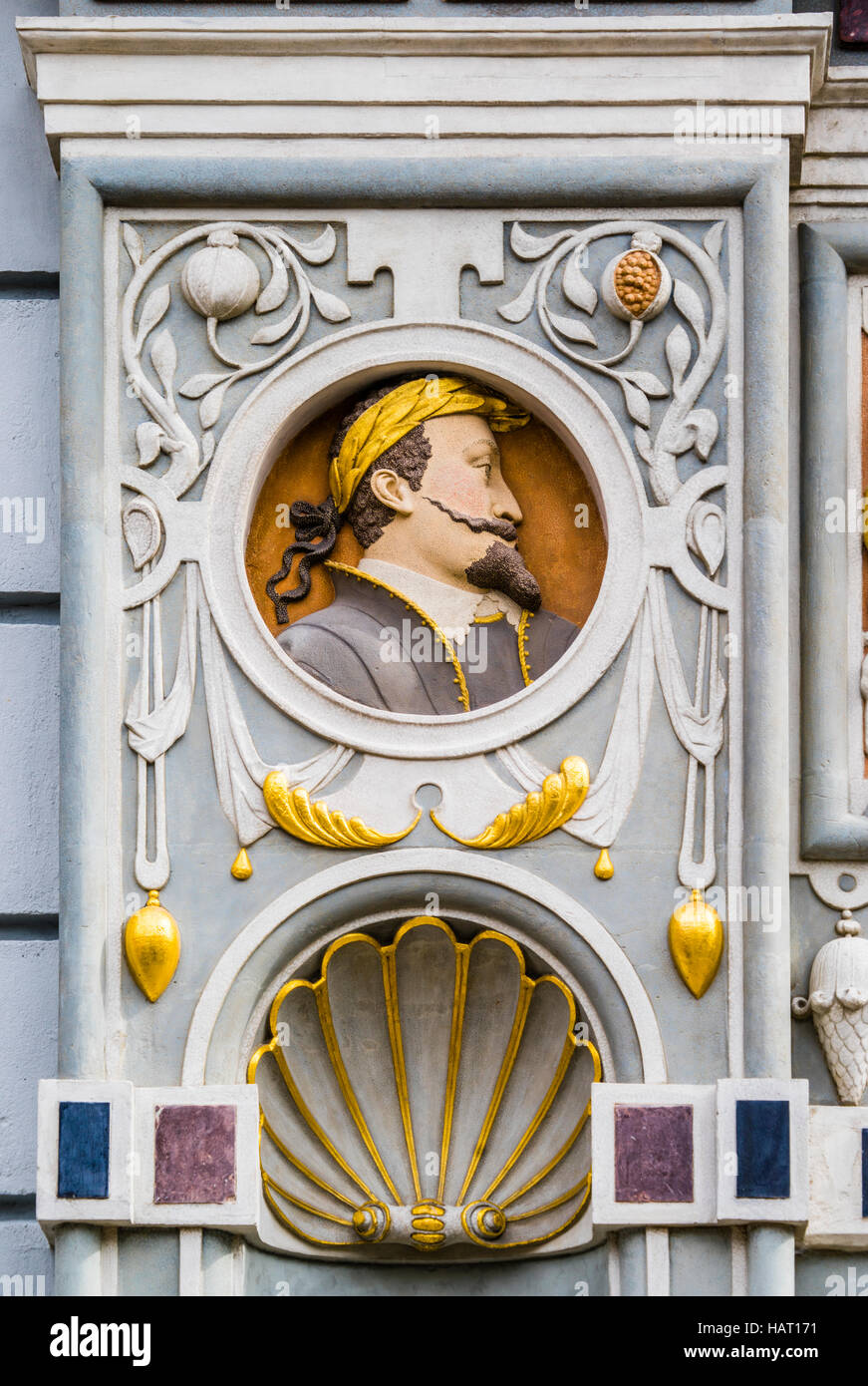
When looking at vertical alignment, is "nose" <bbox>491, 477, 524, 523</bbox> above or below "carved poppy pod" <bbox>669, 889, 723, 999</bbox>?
above

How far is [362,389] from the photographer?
9.73 m

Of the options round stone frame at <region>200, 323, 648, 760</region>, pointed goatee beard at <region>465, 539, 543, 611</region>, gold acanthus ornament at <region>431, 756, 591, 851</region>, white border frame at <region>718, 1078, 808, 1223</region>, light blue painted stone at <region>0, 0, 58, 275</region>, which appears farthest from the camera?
light blue painted stone at <region>0, 0, 58, 275</region>

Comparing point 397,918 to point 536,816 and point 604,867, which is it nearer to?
point 536,816

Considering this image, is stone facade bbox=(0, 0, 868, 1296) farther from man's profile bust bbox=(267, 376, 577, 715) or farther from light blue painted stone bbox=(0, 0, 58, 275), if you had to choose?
light blue painted stone bbox=(0, 0, 58, 275)

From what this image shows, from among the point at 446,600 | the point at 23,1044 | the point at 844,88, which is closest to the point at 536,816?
the point at 446,600

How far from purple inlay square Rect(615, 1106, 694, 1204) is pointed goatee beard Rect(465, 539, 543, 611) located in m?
1.57

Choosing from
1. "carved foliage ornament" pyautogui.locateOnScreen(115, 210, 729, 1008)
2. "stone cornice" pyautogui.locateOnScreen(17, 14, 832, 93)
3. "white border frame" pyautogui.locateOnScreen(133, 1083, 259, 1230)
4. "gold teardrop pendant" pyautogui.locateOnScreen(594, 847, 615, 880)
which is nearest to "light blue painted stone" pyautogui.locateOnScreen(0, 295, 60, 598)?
"carved foliage ornament" pyautogui.locateOnScreen(115, 210, 729, 1008)

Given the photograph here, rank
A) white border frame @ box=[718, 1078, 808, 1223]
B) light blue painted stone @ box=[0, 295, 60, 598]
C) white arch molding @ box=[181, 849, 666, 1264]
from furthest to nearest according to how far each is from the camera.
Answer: light blue painted stone @ box=[0, 295, 60, 598]
white arch molding @ box=[181, 849, 666, 1264]
white border frame @ box=[718, 1078, 808, 1223]

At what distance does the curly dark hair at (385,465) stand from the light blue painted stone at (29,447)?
91 centimetres

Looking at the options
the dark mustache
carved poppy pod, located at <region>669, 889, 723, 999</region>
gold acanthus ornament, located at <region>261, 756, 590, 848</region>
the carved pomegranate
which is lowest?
the carved pomegranate

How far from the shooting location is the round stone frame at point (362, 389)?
940cm

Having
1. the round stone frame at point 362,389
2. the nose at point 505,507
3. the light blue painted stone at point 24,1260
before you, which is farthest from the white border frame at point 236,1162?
the nose at point 505,507

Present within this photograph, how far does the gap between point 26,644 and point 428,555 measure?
125 cm

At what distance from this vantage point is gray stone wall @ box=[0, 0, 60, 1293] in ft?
31.3
